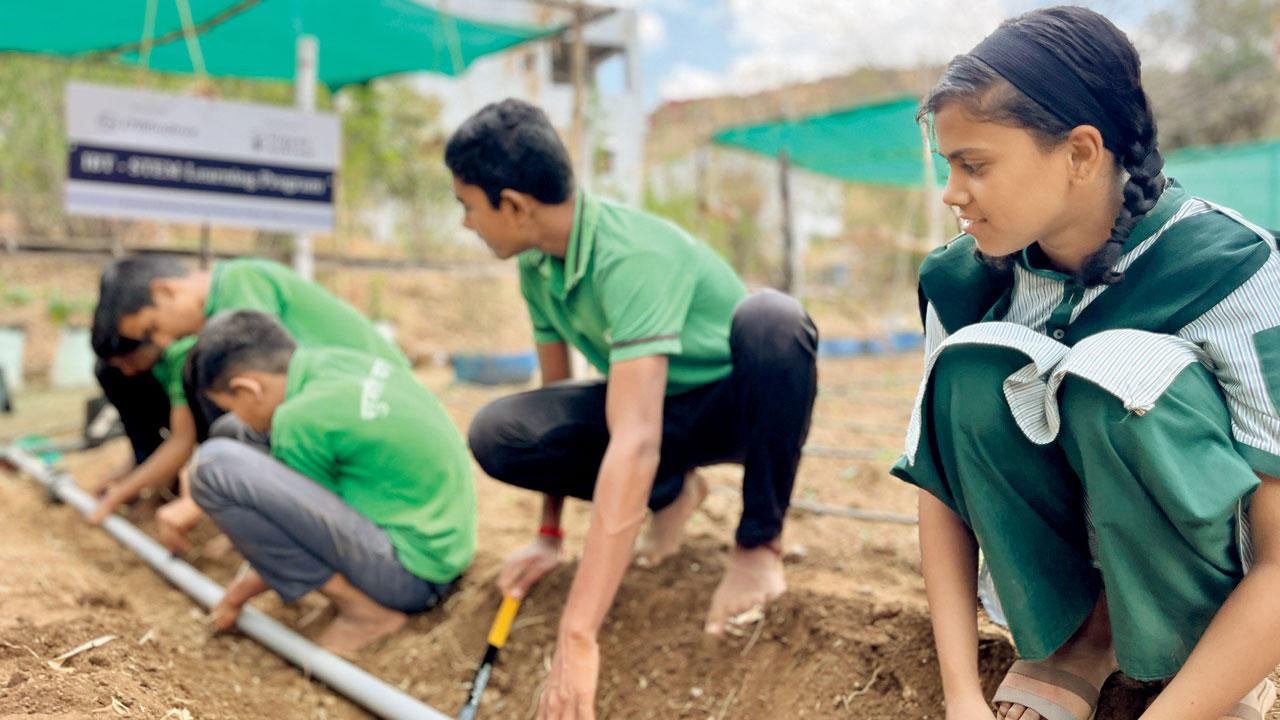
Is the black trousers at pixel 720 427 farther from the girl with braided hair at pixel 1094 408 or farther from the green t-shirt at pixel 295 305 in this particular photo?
the green t-shirt at pixel 295 305

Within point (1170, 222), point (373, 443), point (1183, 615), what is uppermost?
point (1170, 222)

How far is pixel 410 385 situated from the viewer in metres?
2.48

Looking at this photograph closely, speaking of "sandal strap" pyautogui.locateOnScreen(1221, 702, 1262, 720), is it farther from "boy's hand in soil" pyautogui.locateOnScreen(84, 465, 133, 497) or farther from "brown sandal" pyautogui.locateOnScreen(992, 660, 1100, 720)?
"boy's hand in soil" pyautogui.locateOnScreen(84, 465, 133, 497)

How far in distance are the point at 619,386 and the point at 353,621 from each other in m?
1.00

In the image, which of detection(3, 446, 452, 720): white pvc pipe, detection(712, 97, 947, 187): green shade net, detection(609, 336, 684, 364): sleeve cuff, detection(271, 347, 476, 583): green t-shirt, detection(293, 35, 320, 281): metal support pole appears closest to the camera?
detection(609, 336, 684, 364): sleeve cuff

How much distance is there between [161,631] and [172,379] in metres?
1.19

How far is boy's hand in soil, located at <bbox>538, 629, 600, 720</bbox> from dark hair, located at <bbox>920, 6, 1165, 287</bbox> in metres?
0.98

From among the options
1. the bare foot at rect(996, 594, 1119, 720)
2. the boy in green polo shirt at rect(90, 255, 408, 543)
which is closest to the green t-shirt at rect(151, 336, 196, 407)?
the boy in green polo shirt at rect(90, 255, 408, 543)

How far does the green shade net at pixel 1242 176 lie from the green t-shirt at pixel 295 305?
22.7 ft

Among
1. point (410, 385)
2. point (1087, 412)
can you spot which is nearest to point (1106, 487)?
point (1087, 412)

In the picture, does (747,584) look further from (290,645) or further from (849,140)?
(849,140)

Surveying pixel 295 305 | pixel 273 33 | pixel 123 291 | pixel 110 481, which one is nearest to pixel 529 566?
pixel 295 305

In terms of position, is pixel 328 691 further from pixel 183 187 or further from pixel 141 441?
pixel 183 187

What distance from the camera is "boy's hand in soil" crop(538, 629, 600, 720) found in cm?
162
